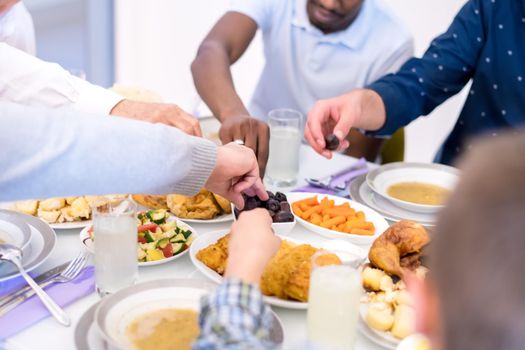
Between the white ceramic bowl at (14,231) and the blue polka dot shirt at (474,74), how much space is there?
1.15 meters

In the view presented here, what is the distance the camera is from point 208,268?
4.10 ft

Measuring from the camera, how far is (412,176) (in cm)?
187

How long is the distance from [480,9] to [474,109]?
0.33m

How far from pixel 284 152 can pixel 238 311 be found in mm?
992

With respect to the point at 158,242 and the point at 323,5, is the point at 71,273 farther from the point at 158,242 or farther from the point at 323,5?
the point at 323,5

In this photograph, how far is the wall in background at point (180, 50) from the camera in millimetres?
3971

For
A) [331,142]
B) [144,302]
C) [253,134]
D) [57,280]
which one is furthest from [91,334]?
[331,142]

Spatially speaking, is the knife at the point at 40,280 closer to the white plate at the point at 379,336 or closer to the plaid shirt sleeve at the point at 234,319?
the plaid shirt sleeve at the point at 234,319

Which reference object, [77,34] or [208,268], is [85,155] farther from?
[77,34]

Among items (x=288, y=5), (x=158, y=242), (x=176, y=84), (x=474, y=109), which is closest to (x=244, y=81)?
(x=176, y=84)

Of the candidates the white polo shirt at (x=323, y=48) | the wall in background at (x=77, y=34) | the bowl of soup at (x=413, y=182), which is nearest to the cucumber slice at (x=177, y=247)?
the bowl of soup at (x=413, y=182)

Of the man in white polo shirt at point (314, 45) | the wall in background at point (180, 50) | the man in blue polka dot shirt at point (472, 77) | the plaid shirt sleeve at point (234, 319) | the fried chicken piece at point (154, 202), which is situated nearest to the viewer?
the plaid shirt sleeve at point (234, 319)

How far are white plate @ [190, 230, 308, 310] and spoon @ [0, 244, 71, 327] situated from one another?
0.26m

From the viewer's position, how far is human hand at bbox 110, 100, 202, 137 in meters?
1.60
